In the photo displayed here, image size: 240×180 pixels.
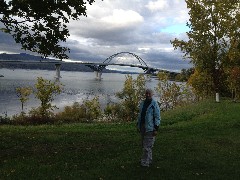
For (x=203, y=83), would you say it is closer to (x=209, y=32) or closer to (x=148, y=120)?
(x=209, y=32)

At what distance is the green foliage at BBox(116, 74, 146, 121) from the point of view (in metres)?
52.8

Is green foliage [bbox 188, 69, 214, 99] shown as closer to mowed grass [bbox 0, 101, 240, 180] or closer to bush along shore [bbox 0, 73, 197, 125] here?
bush along shore [bbox 0, 73, 197, 125]

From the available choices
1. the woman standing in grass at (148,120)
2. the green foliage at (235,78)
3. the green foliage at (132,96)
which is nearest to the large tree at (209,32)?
the green foliage at (235,78)

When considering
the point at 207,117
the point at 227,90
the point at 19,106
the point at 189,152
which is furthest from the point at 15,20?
the point at 19,106

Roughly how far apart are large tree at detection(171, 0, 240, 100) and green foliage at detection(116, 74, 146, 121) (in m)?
14.8

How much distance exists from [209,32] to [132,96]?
778 inches

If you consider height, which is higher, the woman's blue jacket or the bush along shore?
the woman's blue jacket

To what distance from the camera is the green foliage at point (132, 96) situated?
52806 mm

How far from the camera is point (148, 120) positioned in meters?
11.1

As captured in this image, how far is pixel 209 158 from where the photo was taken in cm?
1316

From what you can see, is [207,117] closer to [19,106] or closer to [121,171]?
[121,171]

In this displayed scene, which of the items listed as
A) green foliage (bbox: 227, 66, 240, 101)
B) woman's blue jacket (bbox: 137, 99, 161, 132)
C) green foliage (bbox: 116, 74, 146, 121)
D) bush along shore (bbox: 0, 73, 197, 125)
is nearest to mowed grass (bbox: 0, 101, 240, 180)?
woman's blue jacket (bbox: 137, 99, 161, 132)

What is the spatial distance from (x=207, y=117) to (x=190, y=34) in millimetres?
15070

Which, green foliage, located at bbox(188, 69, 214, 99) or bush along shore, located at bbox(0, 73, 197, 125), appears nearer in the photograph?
green foliage, located at bbox(188, 69, 214, 99)
